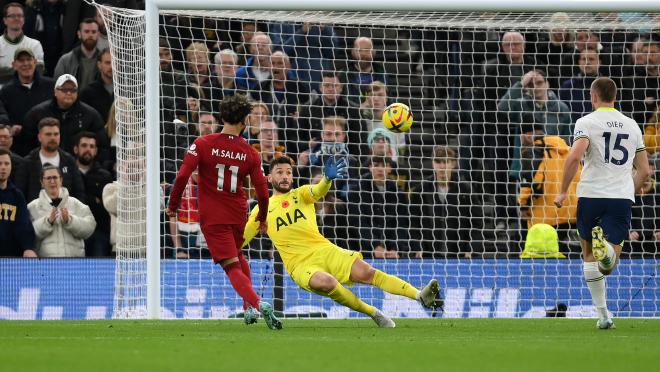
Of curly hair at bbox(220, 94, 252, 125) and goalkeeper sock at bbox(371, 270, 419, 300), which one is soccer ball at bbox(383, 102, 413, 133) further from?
curly hair at bbox(220, 94, 252, 125)

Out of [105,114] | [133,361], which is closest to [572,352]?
[133,361]

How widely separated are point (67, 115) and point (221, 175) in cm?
547

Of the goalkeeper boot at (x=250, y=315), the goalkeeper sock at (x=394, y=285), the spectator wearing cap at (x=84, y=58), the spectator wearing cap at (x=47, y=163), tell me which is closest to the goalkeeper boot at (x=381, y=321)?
the goalkeeper sock at (x=394, y=285)

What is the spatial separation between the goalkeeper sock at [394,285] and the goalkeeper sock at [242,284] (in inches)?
66.2

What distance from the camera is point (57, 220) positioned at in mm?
14789

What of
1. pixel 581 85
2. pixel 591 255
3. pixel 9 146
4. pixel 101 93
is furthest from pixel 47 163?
pixel 591 255

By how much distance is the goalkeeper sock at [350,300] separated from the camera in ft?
37.9

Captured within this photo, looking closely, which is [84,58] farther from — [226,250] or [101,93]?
[226,250]

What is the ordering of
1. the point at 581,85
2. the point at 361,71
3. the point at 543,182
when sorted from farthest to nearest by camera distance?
the point at 581,85
the point at 361,71
the point at 543,182

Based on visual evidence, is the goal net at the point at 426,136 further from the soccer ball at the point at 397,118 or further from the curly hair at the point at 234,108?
the curly hair at the point at 234,108

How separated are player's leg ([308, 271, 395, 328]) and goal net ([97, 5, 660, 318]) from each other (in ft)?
8.43

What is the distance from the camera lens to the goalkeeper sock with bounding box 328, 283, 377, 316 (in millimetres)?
11547

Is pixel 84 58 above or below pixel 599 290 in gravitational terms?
above

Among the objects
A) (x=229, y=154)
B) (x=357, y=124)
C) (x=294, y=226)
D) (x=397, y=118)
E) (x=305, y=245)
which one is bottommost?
(x=305, y=245)
